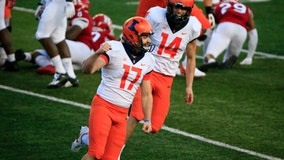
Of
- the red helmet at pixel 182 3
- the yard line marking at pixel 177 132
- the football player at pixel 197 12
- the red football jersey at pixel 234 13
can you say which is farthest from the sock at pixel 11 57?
the red helmet at pixel 182 3

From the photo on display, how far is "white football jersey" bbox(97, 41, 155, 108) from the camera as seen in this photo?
829cm

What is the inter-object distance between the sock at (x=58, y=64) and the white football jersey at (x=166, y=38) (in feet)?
11.6

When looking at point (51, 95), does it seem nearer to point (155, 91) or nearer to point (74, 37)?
point (74, 37)

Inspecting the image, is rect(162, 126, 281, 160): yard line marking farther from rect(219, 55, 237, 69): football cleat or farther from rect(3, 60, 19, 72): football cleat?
rect(219, 55, 237, 69): football cleat

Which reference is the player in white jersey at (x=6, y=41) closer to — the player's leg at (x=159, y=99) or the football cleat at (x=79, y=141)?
the player's leg at (x=159, y=99)

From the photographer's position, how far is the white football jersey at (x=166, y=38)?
9.47 metres

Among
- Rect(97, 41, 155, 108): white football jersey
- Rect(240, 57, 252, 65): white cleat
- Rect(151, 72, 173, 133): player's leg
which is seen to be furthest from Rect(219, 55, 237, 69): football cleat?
Rect(97, 41, 155, 108): white football jersey

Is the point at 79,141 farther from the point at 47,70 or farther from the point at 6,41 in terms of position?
the point at 6,41

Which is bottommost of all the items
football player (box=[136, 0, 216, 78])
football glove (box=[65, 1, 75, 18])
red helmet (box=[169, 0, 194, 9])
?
football glove (box=[65, 1, 75, 18])

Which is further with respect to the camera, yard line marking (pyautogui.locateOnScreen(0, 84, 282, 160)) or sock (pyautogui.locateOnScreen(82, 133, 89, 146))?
yard line marking (pyautogui.locateOnScreen(0, 84, 282, 160))

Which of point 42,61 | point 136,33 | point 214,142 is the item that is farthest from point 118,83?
point 42,61

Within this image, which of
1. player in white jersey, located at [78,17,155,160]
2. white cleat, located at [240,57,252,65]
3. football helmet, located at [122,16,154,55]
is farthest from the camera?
white cleat, located at [240,57,252,65]

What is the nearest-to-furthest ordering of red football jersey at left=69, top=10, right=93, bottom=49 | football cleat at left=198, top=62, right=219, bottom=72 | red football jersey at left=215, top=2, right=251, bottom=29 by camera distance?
football cleat at left=198, top=62, right=219, bottom=72, red football jersey at left=69, top=10, right=93, bottom=49, red football jersey at left=215, top=2, right=251, bottom=29

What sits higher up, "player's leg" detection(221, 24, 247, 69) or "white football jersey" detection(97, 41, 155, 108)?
"white football jersey" detection(97, 41, 155, 108)
